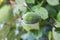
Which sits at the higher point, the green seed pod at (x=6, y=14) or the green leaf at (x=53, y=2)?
the green leaf at (x=53, y=2)

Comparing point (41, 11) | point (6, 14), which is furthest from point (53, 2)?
point (6, 14)

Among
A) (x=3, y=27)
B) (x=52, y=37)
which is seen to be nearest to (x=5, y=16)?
(x=3, y=27)

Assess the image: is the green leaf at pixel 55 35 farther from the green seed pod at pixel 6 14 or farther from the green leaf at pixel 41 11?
the green seed pod at pixel 6 14

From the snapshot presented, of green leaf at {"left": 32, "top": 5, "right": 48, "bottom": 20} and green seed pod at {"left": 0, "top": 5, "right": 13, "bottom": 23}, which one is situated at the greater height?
green leaf at {"left": 32, "top": 5, "right": 48, "bottom": 20}

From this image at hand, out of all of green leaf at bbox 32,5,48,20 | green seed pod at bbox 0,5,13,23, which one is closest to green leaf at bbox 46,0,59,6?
green leaf at bbox 32,5,48,20

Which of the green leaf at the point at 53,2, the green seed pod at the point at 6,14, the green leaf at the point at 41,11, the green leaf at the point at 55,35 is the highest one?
the green leaf at the point at 53,2

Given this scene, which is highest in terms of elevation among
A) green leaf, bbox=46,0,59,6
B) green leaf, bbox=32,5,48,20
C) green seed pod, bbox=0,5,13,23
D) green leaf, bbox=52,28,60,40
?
green leaf, bbox=46,0,59,6

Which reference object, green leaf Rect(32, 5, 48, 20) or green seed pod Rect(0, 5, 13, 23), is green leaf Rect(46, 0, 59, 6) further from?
green seed pod Rect(0, 5, 13, 23)

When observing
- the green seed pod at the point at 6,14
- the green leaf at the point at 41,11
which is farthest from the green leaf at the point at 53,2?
the green seed pod at the point at 6,14

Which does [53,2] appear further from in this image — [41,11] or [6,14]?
[6,14]
